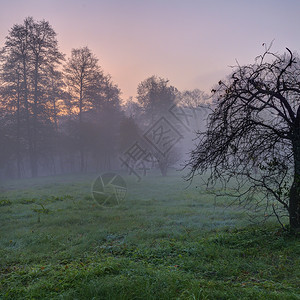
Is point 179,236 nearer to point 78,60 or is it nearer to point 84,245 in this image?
point 84,245

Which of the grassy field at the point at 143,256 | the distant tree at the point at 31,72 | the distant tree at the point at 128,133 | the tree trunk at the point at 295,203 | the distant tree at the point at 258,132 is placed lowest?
the grassy field at the point at 143,256

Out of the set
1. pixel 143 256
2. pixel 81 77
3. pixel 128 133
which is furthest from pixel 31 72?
pixel 143 256

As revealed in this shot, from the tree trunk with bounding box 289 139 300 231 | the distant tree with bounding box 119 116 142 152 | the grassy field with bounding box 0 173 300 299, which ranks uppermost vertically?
the distant tree with bounding box 119 116 142 152

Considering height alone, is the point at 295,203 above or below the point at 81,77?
below

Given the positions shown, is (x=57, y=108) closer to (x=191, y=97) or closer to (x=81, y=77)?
(x=81, y=77)

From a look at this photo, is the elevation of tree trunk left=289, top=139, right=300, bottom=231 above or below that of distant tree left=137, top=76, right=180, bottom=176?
below

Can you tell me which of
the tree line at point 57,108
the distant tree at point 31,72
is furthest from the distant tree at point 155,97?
the distant tree at point 31,72

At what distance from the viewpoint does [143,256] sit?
656cm

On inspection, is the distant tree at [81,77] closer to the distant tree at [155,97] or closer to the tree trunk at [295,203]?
the distant tree at [155,97]

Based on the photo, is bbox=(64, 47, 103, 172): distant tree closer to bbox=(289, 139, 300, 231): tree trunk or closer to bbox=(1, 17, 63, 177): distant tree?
bbox=(1, 17, 63, 177): distant tree

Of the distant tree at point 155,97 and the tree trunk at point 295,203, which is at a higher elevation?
the distant tree at point 155,97

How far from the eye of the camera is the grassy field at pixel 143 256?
436 cm

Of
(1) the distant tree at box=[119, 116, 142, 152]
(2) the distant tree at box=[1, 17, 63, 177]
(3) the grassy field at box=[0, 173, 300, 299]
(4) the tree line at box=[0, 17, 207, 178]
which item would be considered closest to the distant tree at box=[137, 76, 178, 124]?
(4) the tree line at box=[0, 17, 207, 178]

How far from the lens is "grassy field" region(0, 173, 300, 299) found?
172 inches
